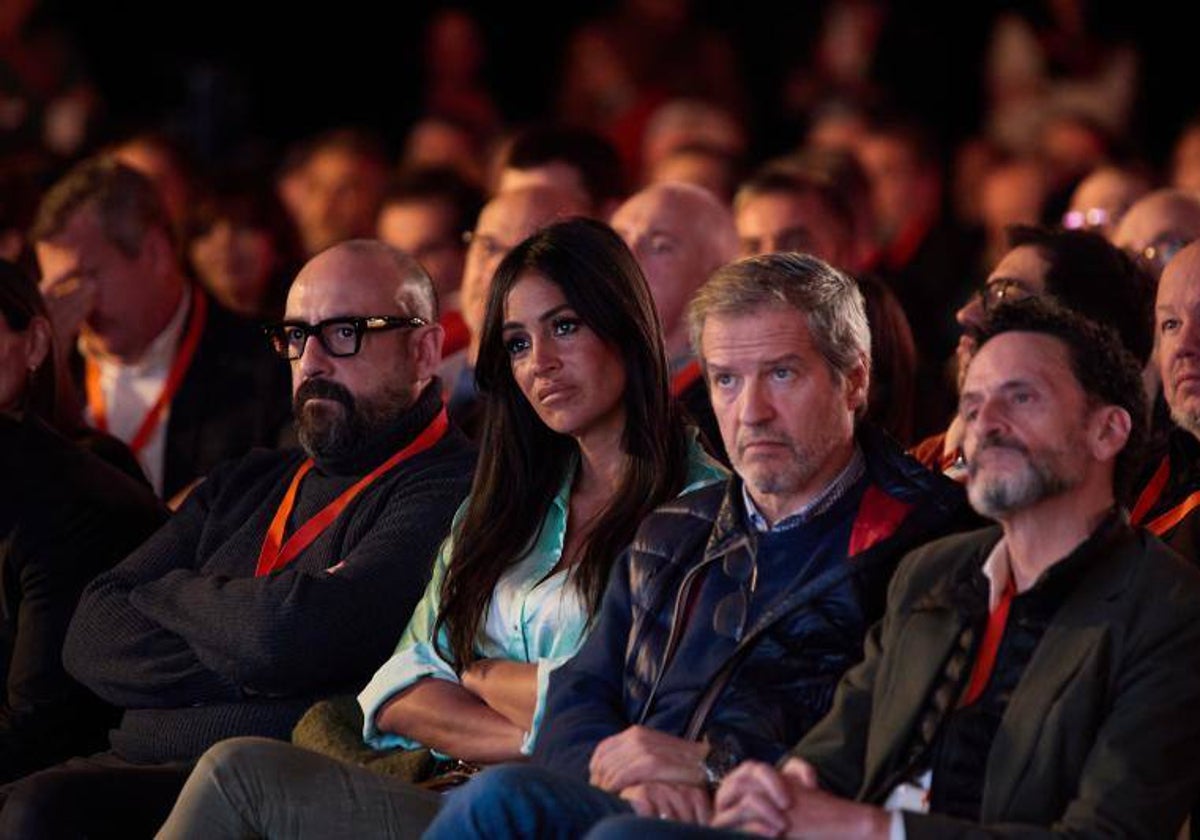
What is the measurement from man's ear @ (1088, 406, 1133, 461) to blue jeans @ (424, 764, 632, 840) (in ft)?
3.11

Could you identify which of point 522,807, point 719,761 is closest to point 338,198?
point 719,761

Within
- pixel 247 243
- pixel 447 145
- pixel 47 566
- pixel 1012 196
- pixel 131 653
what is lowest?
pixel 131 653

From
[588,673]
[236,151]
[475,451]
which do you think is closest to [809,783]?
[588,673]

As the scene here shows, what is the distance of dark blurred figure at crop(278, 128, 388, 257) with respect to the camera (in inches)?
355

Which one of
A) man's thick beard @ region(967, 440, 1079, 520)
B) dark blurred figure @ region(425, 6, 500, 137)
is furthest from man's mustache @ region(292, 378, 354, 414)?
dark blurred figure @ region(425, 6, 500, 137)

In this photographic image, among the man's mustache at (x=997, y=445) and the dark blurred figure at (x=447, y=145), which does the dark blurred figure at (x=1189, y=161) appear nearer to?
the dark blurred figure at (x=447, y=145)

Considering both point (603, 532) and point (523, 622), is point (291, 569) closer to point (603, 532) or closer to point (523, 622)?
point (523, 622)

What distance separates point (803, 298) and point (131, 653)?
171cm

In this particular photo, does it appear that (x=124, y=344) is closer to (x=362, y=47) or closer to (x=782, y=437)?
(x=782, y=437)

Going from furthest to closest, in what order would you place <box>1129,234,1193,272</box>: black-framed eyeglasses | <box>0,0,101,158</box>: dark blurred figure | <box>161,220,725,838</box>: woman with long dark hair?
<box>0,0,101,158</box>: dark blurred figure, <box>1129,234,1193,272</box>: black-framed eyeglasses, <box>161,220,725,838</box>: woman with long dark hair

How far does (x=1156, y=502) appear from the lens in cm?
443

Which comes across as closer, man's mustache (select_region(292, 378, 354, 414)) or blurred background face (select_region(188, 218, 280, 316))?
man's mustache (select_region(292, 378, 354, 414))

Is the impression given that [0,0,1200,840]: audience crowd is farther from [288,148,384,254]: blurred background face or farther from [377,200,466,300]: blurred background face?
[288,148,384,254]: blurred background face

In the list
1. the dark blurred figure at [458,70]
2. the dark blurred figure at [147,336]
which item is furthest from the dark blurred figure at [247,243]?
the dark blurred figure at [458,70]
